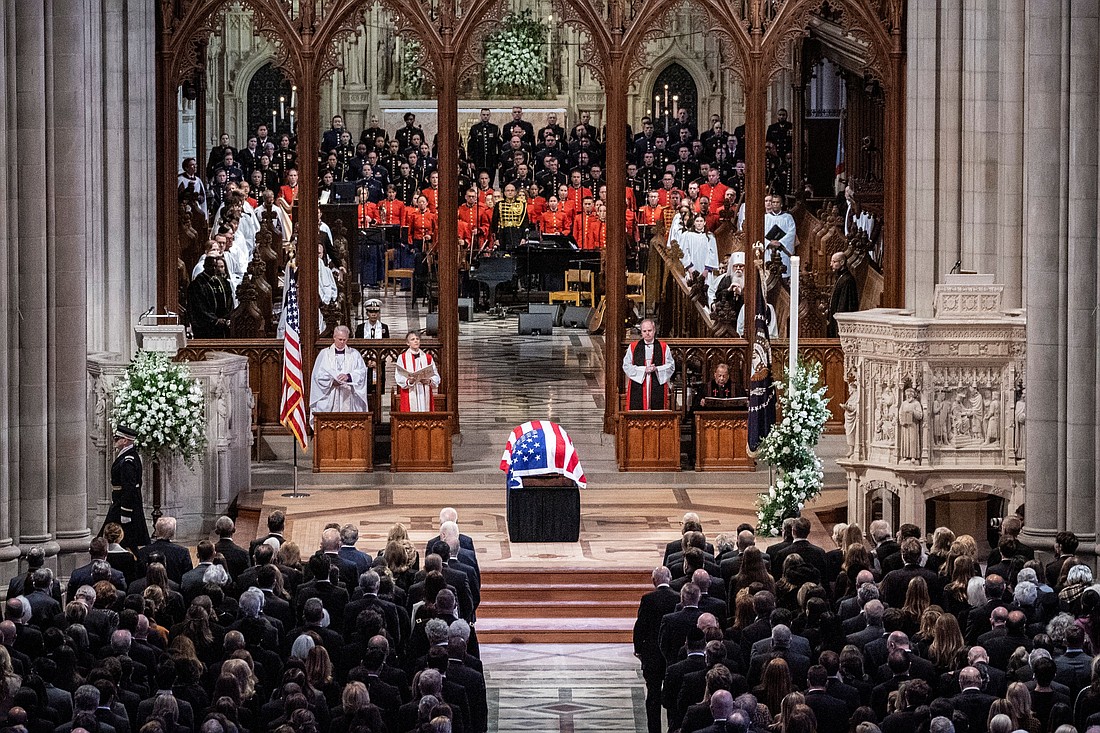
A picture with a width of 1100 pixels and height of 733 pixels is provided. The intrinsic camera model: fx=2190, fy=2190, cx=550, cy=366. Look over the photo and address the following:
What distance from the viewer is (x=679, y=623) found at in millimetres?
14617

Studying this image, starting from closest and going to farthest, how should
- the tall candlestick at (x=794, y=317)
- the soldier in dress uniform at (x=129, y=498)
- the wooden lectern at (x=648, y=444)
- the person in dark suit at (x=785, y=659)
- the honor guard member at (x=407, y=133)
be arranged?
1. the person in dark suit at (x=785, y=659)
2. the soldier in dress uniform at (x=129, y=498)
3. the tall candlestick at (x=794, y=317)
4. the wooden lectern at (x=648, y=444)
5. the honor guard member at (x=407, y=133)

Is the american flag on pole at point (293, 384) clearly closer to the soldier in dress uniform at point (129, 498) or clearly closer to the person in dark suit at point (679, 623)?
the soldier in dress uniform at point (129, 498)

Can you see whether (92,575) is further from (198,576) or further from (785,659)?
(785,659)

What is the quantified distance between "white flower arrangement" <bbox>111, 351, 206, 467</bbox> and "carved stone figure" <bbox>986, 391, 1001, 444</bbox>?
7490mm

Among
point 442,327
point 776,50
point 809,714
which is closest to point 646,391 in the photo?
point 442,327

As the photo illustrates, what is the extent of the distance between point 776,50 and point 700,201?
3.38m

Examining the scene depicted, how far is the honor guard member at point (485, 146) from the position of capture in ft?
111

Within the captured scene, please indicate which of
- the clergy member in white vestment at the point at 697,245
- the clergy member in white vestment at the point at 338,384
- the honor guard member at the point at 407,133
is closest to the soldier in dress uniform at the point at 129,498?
the clergy member in white vestment at the point at 338,384

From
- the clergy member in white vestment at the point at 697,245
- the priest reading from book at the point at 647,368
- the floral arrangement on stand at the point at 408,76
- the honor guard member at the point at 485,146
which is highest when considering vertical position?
the floral arrangement on stand at the point at 408,76

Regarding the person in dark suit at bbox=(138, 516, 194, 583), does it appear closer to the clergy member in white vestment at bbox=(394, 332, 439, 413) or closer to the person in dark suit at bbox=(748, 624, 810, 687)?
the person in dark suit at bbox=(748, 624, 810, 687)

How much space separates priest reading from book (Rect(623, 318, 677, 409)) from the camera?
2430 centimetres

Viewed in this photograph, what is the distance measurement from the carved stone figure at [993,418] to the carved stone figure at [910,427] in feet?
2.20

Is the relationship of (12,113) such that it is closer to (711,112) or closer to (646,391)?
(646,391)

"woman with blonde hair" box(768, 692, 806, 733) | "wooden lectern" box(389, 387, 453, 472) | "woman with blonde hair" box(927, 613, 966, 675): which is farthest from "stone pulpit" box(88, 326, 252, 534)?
"woman with blonde hair" box(768, 692, 806, 733)
